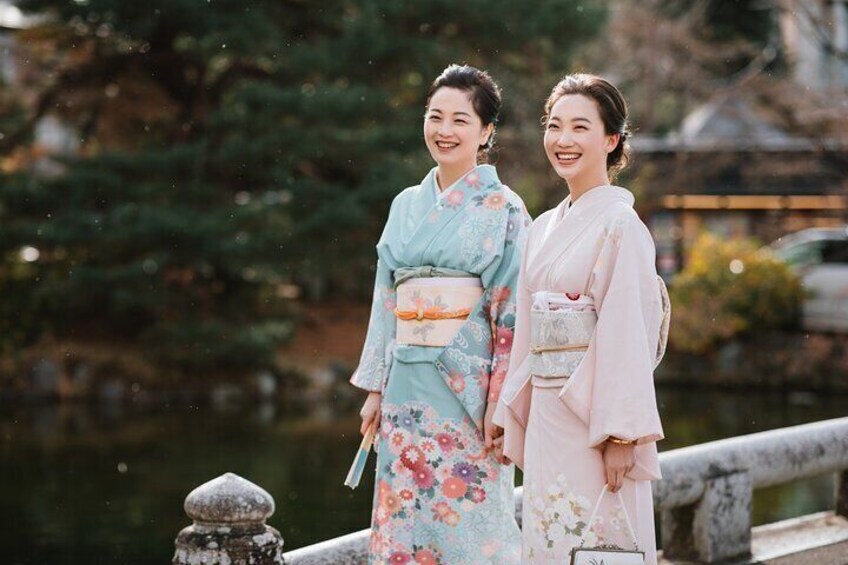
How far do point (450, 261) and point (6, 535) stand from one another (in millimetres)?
4865

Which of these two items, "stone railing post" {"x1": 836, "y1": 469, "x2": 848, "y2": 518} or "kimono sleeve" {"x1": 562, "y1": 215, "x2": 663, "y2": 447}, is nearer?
"kimono sleeve" {"x1": 562, "y1": 215, "x2": 663, "y2": 447}

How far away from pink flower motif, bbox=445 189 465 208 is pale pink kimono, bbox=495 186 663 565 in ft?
1.51

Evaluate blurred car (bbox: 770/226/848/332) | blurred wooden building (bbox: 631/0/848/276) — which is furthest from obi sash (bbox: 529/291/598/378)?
blurred wooden building (bbox: 631/0/848/276)

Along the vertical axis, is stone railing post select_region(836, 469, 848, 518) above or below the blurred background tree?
below

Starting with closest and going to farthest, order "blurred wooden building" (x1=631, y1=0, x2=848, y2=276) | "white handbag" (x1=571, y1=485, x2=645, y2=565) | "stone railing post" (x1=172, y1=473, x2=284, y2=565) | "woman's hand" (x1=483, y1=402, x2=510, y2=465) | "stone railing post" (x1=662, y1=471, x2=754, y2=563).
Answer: "white handbag" (x1=571, y1=485, x2=645, y2=565) < "stone railing post" (x1=172, y1=473, x2=284, y2=565) < "woman's hand" (x1=483, y1=402, x2=510, y2=465) < "stone railing post" (x1=662, y1=471, x2=754, y2=563) < "blurred wooden building" (x1=631, y1=0, x2=848, y2=276)

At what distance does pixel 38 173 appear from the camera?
1511 centimetres

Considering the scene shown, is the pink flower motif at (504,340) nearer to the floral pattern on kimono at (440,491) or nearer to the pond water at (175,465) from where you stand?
the floral pattern on kimono at (440,491)

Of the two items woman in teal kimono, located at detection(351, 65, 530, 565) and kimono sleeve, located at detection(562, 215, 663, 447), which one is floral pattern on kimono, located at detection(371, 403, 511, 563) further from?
kimono sleeve, located at detection(562, 215, 663, 447)

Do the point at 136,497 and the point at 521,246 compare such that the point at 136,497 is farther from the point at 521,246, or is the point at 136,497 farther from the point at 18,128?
the point at 18,128

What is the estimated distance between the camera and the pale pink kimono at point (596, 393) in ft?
10.1

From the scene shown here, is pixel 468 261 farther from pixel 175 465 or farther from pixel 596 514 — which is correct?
pixel 175 465

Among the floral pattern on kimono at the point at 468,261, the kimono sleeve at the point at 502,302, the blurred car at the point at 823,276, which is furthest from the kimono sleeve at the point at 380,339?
the blurred car at the point at 823,276

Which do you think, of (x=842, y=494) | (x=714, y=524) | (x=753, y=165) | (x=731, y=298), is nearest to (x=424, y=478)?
(x=714, y=524)

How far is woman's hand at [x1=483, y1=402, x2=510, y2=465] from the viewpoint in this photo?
11.7 feet
